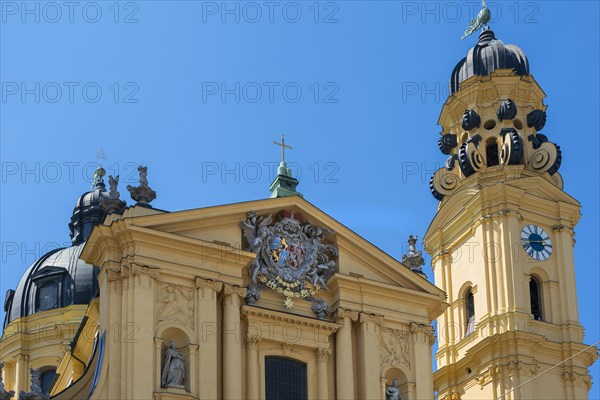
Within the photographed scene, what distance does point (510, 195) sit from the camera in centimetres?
4231

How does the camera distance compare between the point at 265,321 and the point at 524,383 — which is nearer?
the point at 265,321

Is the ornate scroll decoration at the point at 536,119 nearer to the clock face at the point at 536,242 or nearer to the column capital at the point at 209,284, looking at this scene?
the clock face at the point at 536,242

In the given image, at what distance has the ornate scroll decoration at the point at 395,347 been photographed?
1377 inches

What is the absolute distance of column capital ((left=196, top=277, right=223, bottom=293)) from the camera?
33.2 metres

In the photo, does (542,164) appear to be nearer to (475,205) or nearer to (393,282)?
(475,205)

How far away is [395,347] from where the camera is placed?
3519cm

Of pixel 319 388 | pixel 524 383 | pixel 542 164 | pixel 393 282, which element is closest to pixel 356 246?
pixel 393 282

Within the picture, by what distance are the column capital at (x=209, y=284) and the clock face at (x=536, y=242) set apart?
39.4 ft

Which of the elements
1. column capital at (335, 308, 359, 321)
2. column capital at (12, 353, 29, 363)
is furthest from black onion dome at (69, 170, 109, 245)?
column capital at (335, 308, 359, 321)

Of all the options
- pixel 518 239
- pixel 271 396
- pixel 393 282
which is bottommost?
pixel 271 396

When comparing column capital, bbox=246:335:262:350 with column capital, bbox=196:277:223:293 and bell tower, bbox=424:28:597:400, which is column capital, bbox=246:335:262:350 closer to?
column capital, bbox=196:277:223:293

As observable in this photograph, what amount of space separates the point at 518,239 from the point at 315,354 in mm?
10039

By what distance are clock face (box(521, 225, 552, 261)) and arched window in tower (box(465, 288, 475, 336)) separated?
213 centimetres

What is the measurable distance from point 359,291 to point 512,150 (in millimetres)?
10126
